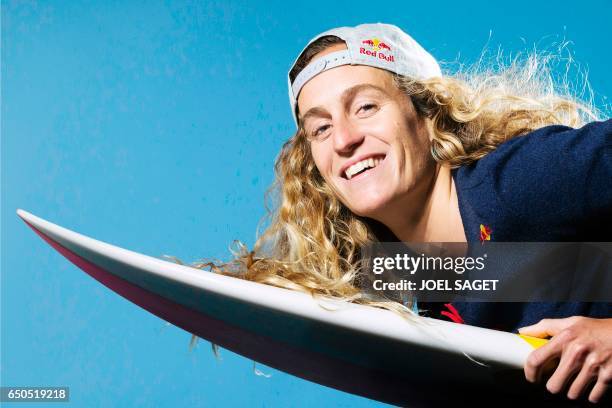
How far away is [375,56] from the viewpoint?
1.32 meters

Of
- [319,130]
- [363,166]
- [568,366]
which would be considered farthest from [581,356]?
[319,130]

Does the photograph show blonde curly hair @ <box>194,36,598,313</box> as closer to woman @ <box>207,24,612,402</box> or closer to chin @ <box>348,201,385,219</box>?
woman @ <box>207,24,612,402</box>

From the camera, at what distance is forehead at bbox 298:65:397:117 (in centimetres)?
124

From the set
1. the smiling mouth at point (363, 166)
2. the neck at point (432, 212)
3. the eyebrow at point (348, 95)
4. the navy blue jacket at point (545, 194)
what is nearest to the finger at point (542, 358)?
the navy blue jacket at point (545, 194)

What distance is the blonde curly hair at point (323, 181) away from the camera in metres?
1.27

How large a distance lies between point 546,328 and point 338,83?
547 millimetres

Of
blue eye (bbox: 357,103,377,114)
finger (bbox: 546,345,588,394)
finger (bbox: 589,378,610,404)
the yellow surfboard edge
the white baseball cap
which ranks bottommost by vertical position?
finger (bbox: 589,378,610,404)

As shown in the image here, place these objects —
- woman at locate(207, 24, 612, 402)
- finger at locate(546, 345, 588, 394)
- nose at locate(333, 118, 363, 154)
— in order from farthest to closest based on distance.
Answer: nose at locate(333, 118, 363, 154)
woman at locate(207, 24, 612, 402)
finger at locate(546, 345, 588, 394)

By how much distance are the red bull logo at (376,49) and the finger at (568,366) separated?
656 millimetres

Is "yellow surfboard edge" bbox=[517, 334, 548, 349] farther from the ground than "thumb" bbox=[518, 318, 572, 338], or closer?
closer

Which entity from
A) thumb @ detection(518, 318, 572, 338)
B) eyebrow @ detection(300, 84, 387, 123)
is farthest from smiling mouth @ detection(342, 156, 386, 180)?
thumb @ detection(518, 318, 572, 338)

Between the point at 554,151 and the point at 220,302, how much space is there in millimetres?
547

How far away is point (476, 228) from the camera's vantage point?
111 centimetres

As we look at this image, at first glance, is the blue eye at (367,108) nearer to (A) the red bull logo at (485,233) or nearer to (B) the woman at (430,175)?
(B) the woman at (430,175)
